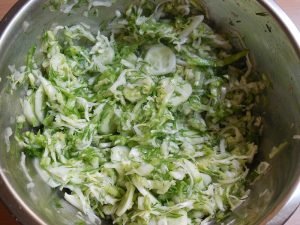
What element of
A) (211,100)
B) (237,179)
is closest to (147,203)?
(237,179)

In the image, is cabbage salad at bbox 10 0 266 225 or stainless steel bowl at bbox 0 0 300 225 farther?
cabbage salad at bbox 10 0 266 225

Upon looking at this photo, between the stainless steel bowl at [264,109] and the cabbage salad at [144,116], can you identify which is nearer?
the stainless steel bowl at [264,109]

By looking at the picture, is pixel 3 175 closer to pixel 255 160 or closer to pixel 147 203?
pixel 147 203
